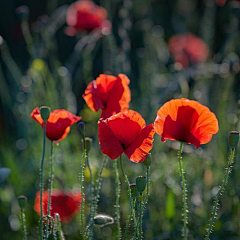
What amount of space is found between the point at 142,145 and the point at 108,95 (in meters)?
0.34

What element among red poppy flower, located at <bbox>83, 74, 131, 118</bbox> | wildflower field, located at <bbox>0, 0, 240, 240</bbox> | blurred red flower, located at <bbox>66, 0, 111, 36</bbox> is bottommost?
wildflower field, located at <bbox>0, 0, 240, 240</bbox>

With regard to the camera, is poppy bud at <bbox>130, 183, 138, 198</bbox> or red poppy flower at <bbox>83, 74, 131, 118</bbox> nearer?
poppy bud at <bbox>130, 183, 138, 198</bbox>

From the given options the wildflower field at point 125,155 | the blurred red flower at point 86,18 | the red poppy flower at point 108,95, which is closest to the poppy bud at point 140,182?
the wildflower field at point 125,155

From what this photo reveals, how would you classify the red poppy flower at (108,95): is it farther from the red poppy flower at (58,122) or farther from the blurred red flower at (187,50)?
the blurred red flower at (187,50)

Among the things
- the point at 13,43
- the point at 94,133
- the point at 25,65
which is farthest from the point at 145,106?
the point at 13,43

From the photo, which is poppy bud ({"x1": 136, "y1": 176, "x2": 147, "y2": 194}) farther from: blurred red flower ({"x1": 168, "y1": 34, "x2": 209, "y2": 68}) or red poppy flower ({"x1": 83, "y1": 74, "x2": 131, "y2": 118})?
blurred red flower ({"x1": 168, "y1": 34, "x2": 209, "y2": 68})

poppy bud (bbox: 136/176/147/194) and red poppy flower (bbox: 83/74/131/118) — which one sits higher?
red poppy flower (bbox: 83/74/131/118)

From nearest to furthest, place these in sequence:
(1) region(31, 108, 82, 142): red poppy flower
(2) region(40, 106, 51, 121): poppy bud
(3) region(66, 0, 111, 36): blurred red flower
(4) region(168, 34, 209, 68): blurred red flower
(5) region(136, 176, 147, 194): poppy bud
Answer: (5) region(136, 176, 147, 194): poppy bud, (2) region(40, 106, 51, 121): poppy bud, (1) region(31, 108, 82, 142): red poppy flower, (3) region(66, 0, 111, 36): blurred red flower, (4) region(168, 34, 209, 68): blurred red flower

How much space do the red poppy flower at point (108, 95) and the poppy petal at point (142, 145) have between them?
0.79 feet

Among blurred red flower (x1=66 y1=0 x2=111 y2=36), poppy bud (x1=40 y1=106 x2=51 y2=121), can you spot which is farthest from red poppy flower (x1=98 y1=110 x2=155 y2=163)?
blurred red flower (x1=66 y1=0 x2=111 y2=36)

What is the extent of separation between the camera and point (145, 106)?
3131mm

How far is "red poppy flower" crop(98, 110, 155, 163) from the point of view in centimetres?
147

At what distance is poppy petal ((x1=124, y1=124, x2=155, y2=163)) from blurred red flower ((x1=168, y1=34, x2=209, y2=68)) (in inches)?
91.9

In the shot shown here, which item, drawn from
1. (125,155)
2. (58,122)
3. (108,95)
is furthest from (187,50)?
(58,122)
